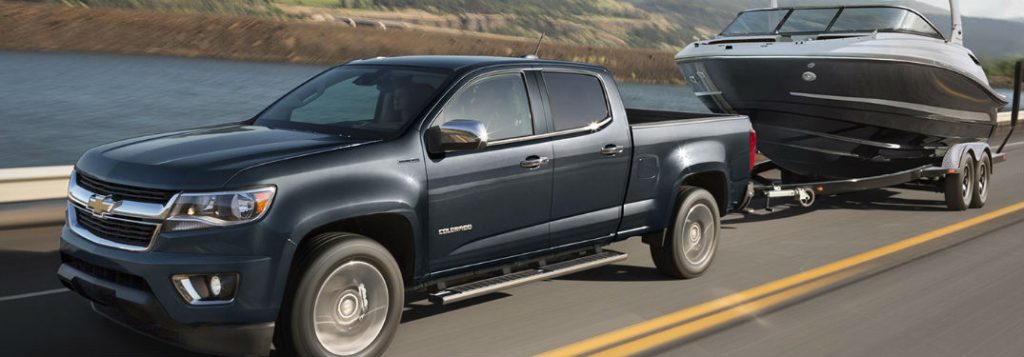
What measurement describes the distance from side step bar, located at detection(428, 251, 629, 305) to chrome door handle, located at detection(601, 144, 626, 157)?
0.67 metres

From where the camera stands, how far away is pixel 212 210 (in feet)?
15.6

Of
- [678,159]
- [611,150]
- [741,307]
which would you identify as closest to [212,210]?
[611,150]

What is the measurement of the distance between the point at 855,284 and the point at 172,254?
4848mm

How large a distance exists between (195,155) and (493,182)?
1.62m

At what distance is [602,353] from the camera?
18.6ft

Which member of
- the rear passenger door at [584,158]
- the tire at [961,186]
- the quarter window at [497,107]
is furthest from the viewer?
the tire at [961,186]

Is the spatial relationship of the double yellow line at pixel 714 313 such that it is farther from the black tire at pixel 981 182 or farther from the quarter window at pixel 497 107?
the black tire at pixel 981 182

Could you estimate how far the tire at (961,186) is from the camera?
1135cm

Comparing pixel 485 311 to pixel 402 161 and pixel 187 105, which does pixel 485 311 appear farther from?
pixel 187 105

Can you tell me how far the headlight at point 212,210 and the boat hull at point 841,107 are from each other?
312 inches

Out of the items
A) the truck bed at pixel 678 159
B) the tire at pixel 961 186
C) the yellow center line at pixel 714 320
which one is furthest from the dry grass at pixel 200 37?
the yellow center line at pixel 714 320

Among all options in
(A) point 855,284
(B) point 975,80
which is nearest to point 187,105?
(B) point 975,80

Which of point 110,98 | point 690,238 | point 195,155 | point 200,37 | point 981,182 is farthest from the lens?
point 200,37

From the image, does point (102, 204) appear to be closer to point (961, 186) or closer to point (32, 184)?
point (32, 184)
